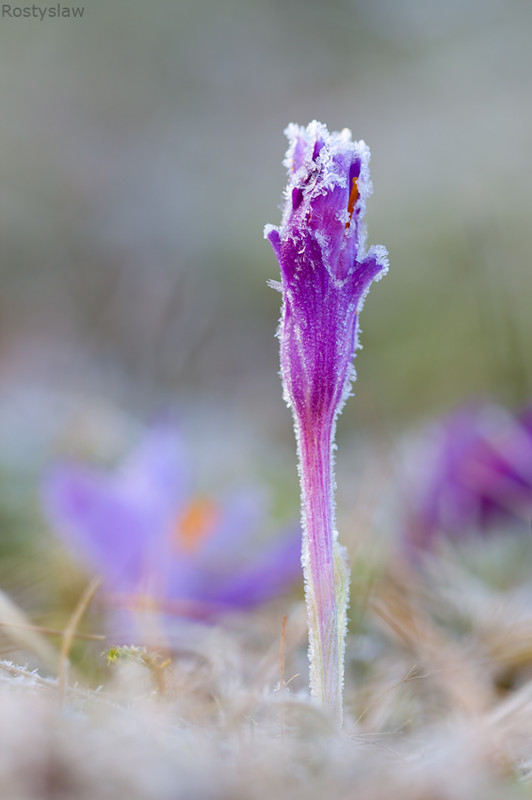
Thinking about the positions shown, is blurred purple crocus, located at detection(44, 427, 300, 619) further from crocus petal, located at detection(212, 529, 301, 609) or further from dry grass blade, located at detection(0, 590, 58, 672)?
dry grass blade, located at detection(0, 590, 58, 672)

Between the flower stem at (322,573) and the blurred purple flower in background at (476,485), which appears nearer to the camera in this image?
the flower stem at (322,573)

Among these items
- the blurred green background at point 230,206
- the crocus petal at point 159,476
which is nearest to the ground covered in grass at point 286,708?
the crocus petal at point 159,476

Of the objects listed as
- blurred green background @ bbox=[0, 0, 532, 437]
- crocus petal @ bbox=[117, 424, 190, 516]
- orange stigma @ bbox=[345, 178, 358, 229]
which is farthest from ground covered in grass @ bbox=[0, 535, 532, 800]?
blurred green background @ bbox=[0, 0, 532, 437]

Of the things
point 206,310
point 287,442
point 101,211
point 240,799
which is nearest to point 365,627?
point 240,799

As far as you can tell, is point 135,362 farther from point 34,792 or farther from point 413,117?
point 413,117

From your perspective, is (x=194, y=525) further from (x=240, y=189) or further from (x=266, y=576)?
(x=240, y=189)

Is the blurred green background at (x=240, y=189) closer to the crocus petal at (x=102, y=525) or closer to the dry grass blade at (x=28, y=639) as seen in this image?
the crocus petal at (x=102, y=525)

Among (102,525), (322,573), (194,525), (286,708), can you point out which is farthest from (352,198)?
(194,525)

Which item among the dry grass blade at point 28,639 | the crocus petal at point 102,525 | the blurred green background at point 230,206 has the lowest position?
the dry grass blade at point 28,639
